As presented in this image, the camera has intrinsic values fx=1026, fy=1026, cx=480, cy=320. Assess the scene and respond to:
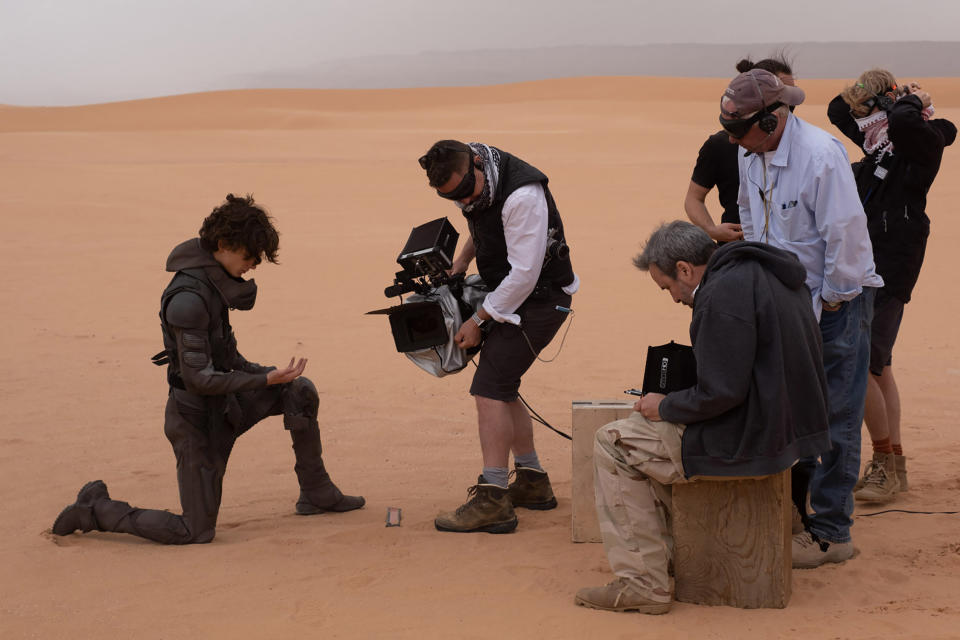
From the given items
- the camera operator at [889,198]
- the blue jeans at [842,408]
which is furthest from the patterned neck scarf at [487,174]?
the camera operator at [889,198]

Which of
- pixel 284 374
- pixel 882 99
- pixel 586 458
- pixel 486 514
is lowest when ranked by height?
pixel 486 514

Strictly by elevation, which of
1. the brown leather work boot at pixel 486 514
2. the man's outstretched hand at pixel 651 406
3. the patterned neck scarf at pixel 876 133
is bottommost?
the brown leather work boot at pixel 486 514

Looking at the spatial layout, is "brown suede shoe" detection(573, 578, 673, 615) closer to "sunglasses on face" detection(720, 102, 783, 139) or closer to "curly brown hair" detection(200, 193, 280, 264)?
"sunglasses on face" detection(720, 102, 783, 139)

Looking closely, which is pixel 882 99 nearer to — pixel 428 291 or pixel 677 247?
pixel 677 247

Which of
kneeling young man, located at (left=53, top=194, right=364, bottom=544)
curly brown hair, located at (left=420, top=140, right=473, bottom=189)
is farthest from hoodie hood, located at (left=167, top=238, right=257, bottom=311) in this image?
curly brown hair, located at (left=420, top=140, right=473, bottom=189)

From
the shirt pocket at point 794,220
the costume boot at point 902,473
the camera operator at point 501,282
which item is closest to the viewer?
the shirt pocket at point 794,220

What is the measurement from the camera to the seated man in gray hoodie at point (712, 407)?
369cm

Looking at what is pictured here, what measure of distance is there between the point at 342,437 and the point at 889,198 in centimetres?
390

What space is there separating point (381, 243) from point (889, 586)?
37.1ft

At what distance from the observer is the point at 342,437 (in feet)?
23.6

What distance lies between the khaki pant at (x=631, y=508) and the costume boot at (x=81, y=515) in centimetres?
256

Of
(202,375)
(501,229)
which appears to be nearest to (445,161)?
(501,229)

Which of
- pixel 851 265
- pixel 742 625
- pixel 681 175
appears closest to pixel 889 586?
pixel 742 625

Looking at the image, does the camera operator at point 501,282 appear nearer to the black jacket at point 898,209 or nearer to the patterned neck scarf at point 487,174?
the patterned neck scarf at point 487,174
